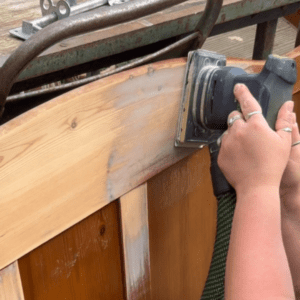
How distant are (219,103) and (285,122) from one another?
14 centimetres

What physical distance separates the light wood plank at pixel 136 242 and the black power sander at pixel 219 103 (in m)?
0.15

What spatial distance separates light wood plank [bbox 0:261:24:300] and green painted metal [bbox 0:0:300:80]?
0.32m

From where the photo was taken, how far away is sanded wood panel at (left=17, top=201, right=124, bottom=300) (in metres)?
0.77

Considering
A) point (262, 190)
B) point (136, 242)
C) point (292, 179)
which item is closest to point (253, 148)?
point (262, 190)

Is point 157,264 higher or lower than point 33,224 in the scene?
lower

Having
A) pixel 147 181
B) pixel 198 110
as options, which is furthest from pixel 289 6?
pixel 147 181

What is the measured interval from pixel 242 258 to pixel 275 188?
12 cm

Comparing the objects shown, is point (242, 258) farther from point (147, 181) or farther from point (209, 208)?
point (209, 208)

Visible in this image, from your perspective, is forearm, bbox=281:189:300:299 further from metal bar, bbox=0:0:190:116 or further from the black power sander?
metal bar, bbox=0:0:190:116

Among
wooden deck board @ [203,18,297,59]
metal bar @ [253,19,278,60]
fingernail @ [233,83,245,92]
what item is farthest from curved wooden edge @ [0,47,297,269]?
wooden deck board @ [203,18,297,59]

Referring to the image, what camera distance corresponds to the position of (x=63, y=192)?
763 millimetres

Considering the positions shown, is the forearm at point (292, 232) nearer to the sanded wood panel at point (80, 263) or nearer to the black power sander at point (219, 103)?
the black power sander at point (219, 103)

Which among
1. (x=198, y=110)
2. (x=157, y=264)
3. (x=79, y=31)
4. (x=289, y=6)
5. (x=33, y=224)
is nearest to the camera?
(x=79, y=31)

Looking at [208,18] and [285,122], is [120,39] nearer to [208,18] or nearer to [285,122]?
[208,18]
